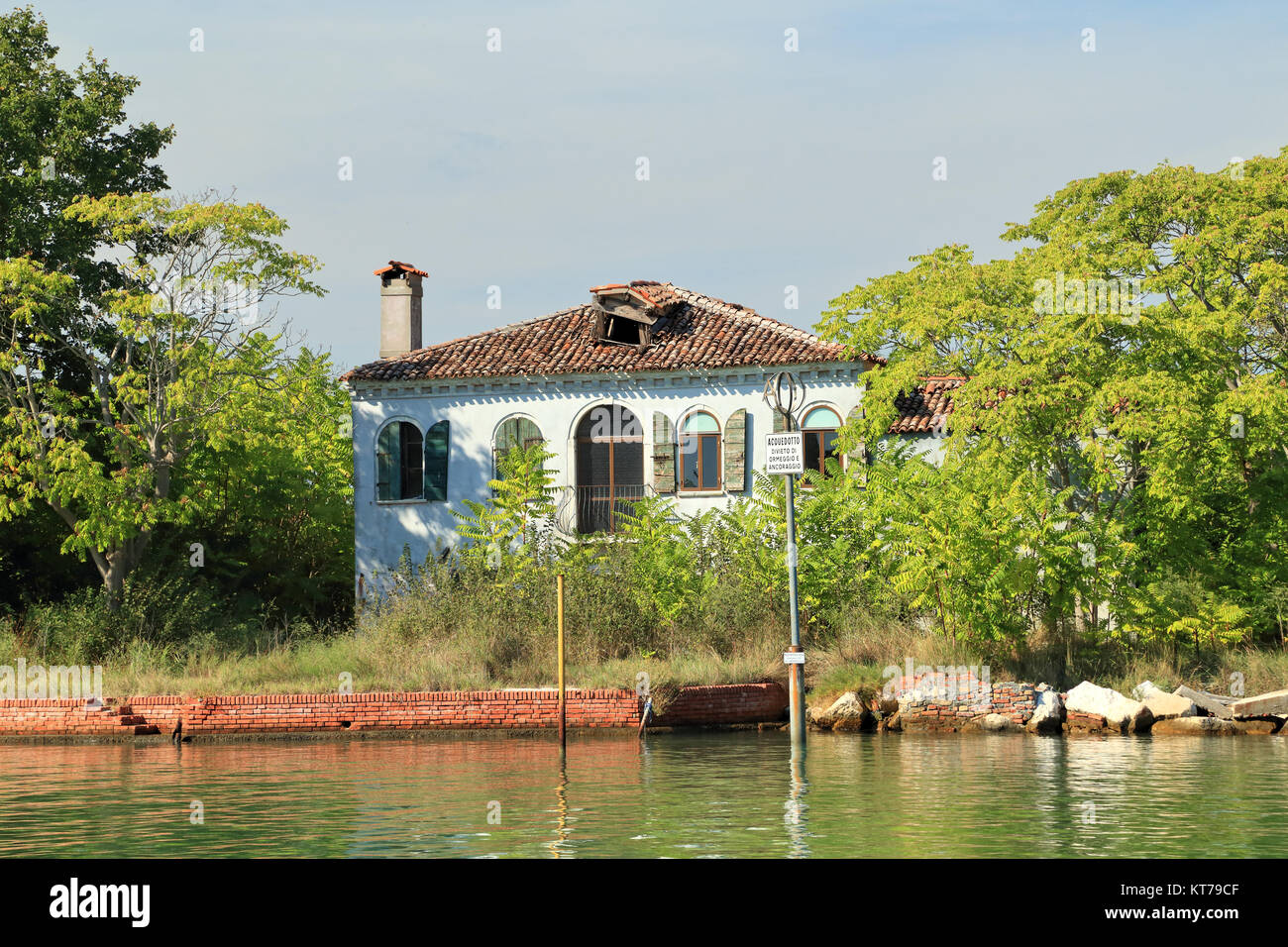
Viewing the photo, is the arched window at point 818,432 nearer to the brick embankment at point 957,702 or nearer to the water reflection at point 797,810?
Answer: the brick embankment at point 957,702

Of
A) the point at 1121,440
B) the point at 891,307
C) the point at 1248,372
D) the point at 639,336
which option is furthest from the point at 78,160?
the point at 1248,372

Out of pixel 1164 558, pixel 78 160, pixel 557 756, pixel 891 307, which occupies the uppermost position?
pixel 78 160

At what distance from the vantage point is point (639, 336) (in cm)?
3312

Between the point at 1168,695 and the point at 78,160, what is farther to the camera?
the point at 78,160

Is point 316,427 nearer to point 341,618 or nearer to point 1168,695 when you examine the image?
point 341,618

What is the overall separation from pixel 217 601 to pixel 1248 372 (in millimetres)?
22618

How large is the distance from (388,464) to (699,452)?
7735mm

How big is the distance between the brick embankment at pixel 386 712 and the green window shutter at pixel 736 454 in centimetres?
857

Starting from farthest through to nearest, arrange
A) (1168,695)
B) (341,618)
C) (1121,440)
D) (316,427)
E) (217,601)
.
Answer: (316,427)
(341,618)
(217,601)
(1121,440)
(1168,695)

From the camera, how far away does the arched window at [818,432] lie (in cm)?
3075

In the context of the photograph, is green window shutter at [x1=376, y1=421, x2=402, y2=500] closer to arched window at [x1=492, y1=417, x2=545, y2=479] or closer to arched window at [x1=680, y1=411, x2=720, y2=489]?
arched window at [x1=492, y1=417, x2=545, y2=479]

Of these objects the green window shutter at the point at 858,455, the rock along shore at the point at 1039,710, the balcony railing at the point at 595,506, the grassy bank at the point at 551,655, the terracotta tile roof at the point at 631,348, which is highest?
the terracotta tile roof at the point at 631,348

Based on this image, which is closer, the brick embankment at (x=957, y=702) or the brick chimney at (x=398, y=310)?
the brick embankment at (x=957, y=702)

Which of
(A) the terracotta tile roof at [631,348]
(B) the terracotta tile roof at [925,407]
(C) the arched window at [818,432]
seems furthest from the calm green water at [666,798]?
(A) the terracotta tile roof at [631,348]
